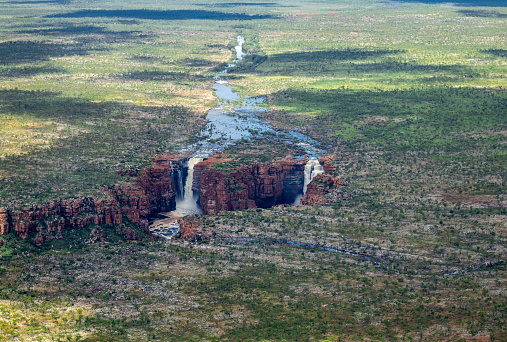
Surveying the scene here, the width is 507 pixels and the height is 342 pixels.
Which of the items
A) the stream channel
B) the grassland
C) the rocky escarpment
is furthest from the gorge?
the grassland

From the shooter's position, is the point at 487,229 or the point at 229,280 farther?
the point at 487,229

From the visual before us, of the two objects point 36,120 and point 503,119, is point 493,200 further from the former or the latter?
point 36,120

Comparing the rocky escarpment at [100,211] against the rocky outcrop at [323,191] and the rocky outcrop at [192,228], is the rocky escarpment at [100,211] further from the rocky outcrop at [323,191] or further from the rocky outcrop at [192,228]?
the rocky outcrop at [323,191]

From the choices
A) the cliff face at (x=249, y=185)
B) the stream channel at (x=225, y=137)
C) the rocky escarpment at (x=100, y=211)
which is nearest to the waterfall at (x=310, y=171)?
the stream channel at (x=225, y=137)

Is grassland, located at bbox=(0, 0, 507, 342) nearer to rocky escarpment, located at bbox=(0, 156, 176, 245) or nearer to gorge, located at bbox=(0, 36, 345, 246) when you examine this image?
rocky escarpment, located at bbox=(0, 156, 176, 245)

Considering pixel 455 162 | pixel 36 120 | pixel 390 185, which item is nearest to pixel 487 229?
pixel 390 185

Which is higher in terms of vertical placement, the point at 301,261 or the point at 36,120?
the point at 36,120

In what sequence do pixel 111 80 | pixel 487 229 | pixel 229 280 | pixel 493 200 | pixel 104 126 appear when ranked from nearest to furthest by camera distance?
pixel 229 280
pixel 487 229
pixel 493 200
pixel 104 126
pixel 111 80
